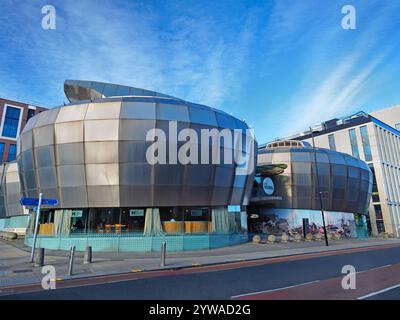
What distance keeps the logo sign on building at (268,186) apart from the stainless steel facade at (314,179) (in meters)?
0.91

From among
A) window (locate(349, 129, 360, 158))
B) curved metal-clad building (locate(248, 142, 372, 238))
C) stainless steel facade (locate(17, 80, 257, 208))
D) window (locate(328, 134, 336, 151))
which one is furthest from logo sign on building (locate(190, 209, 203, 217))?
window (locate(328, 134, 336, 151))

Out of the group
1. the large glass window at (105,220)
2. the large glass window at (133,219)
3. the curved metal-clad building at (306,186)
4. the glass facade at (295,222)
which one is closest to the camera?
the large glass window at (105,220)

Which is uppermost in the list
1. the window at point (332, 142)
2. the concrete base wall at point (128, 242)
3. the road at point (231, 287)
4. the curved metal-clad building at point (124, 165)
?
the window at point (332, 142)

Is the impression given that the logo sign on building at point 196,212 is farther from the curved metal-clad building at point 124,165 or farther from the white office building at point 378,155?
the white office building at point 378,155

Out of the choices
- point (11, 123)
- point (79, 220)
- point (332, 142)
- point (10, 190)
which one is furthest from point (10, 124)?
point (332, 142)

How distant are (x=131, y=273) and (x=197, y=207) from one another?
12.1m

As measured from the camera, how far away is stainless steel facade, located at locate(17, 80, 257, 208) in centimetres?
2186

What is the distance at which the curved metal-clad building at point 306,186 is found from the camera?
1581 inches

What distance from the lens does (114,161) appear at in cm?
2173

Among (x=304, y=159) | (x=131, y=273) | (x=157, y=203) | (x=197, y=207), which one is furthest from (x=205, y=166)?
(x=304, y=159)

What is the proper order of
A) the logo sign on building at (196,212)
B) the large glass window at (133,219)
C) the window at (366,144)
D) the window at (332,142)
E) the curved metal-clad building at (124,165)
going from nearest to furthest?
the large glass window at (133,219) → the curved metal-clad building at (124,165) → the logo sign on building at (196,212) → the window at (366,144) → the window at (332,142)

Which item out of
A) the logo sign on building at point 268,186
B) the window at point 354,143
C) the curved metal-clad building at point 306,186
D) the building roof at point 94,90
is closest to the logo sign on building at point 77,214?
the building roof at point 94,90

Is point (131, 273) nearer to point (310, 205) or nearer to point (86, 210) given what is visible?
point (86, 210)

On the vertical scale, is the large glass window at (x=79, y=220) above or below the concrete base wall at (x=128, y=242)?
above
